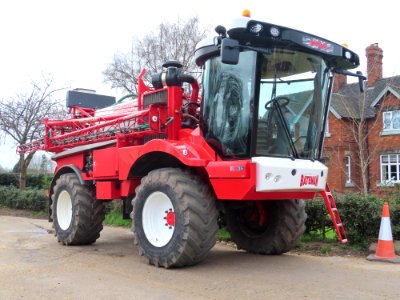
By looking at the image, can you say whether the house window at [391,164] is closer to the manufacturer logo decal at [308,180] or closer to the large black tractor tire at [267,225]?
the large black tractor tire at [267,225]

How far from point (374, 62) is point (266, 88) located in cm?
2295

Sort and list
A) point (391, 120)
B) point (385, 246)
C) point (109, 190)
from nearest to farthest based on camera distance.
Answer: point (385, 246) < point (109, 190) < point (391, 120)

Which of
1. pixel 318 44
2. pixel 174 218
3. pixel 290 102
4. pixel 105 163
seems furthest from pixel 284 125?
pixel 105 163

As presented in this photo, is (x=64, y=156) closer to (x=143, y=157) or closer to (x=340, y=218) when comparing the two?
(x=143, y=157)

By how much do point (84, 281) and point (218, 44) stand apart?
3395 mm

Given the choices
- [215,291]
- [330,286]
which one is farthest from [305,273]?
[215,291]

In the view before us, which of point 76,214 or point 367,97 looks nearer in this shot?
point 76,214

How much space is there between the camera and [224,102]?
21.2 ft

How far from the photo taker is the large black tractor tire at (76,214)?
848 cm

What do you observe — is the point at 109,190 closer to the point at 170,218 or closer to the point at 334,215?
the point at 170,218

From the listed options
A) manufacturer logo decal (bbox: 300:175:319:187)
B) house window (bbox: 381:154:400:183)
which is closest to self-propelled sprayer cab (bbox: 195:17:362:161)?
manufacturer logo decal (bbox: 300:175:319:187)

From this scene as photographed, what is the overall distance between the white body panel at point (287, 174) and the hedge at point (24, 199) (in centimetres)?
1270

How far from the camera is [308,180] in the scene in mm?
6379

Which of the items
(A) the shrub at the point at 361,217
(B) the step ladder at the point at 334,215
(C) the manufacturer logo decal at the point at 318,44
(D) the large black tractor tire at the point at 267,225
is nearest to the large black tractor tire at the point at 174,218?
(D) the large black tractor tire at the point at 267,225
